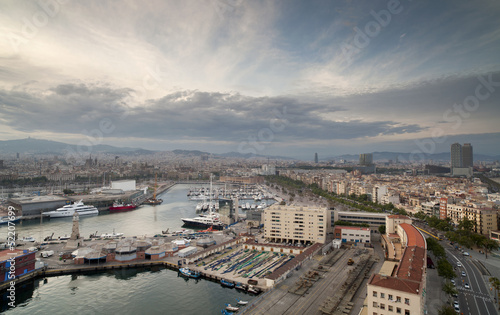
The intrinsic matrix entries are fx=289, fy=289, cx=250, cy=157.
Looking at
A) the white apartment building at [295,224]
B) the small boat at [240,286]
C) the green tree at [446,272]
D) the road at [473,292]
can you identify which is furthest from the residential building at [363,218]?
the small boat at [240,286]

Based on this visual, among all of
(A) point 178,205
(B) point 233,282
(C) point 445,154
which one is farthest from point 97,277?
(C) point 445,154

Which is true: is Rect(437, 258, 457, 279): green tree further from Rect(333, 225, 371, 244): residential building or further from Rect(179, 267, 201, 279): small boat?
Rect(179, 267, 201, 279): small boat

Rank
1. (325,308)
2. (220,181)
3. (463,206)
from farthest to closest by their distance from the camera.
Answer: (220,181)
(463,206)
(325,308)

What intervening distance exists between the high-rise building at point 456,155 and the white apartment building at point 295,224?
40691 mm

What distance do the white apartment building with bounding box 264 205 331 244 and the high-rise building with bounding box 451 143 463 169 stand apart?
4069 cm

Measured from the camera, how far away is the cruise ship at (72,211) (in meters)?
15.5

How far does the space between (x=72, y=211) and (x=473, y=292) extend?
1747 centimetres

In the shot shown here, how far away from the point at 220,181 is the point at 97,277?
31129 millimetres

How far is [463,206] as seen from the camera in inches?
480

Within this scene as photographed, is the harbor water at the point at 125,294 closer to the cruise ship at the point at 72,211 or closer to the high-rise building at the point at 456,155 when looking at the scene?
the cruise ship at the point at 72,211

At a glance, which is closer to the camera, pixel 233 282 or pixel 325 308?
pixel 325 308

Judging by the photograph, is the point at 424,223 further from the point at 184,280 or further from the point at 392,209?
the point at 184,280

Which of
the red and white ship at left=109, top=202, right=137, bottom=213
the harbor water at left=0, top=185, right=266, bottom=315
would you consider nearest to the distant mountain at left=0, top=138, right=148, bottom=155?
the red and white ship at left=109, top=202, right=137, bottom=213

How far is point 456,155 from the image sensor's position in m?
41.2
